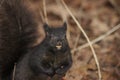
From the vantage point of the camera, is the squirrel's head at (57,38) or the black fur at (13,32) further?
the black fur at (13,32)

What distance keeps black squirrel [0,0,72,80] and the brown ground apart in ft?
2.67

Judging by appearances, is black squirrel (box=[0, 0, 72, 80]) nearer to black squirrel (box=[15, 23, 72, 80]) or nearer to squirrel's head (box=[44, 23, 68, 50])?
black squirrel (box=[15, 23, 72, 80])

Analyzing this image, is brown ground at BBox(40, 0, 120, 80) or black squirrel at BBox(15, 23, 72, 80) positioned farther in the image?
brown ground at BBox(40, 0, 120, 80)

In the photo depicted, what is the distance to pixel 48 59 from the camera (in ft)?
19.0

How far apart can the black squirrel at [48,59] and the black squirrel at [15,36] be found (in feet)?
0.05

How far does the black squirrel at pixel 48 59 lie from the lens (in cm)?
566

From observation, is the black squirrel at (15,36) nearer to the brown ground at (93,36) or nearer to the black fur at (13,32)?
the black fur at (13,32)

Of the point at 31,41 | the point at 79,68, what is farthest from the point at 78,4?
the point at 31,41

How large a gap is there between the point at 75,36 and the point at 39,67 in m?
2.37

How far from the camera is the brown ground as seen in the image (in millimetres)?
6934

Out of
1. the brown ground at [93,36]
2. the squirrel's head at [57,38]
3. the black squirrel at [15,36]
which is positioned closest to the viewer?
the squirrel's head at [57,38]

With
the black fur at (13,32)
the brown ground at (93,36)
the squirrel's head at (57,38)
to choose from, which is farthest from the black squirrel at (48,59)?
the brown ground at (93,36)

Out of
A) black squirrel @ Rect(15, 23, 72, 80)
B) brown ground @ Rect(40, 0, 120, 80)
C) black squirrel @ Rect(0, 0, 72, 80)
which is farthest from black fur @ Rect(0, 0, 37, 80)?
brown ground @ Rect(40, 0, 120, 80)

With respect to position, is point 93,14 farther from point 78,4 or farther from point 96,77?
point 96,77
